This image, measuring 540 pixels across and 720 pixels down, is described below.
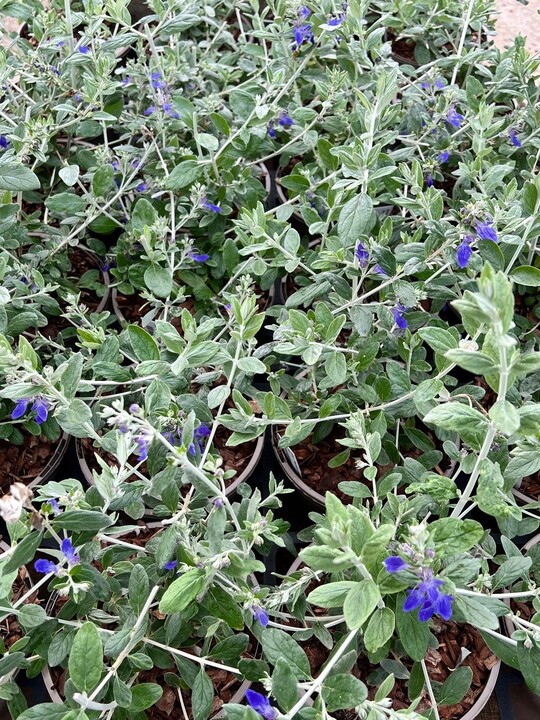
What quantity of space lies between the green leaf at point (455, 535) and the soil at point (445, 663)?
0.41 metres

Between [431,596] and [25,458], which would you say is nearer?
[431,596]

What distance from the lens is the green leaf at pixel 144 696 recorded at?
0.95m

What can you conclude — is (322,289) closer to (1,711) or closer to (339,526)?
(339,526)

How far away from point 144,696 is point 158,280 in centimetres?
85

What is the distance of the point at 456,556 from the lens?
87 centimetres

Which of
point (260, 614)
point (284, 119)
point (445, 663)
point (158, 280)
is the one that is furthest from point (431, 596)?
point (284, 119)

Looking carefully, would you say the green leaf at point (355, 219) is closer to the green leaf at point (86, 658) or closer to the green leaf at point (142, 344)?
the green leaf at point (142, 344)

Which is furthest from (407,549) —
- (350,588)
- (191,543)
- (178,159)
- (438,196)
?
(178,159)

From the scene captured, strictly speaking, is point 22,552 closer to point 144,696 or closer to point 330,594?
point 144,696

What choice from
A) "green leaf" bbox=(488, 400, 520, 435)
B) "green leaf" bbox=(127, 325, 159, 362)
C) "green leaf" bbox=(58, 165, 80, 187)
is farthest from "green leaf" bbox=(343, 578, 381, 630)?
"green leaf" bbox=(58, 165, 80, 187)

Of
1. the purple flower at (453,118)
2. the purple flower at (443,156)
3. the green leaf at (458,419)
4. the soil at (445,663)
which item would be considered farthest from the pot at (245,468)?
the purple flower at (453,118)

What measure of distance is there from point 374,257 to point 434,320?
0.20m

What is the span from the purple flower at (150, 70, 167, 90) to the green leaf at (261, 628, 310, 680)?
130cm

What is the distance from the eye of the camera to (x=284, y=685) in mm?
811
